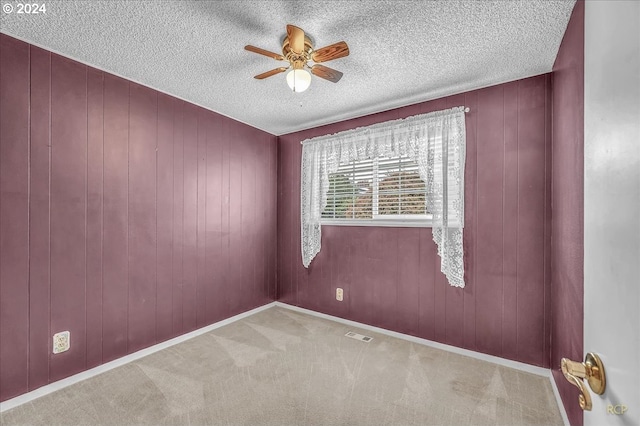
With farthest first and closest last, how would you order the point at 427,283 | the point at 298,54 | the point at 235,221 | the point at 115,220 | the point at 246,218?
1. the point at 246,218
2. the point at 235,221
3. the point at 427,283
4. the point at 115,220
5. the point at 298,54

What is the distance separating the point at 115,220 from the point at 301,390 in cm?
189

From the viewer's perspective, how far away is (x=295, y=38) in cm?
156

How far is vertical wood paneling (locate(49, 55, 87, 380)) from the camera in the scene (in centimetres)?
190

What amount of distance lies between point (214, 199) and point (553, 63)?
10.1 ft

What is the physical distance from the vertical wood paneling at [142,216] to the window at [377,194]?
1784 mm

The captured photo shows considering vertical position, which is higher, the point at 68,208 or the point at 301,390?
the point at 68,208

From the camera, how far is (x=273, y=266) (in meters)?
3.71

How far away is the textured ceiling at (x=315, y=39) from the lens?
1519 millimetres

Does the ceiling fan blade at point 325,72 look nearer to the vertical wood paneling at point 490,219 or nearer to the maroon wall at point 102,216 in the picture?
the vertical wood paneling at point 490,219

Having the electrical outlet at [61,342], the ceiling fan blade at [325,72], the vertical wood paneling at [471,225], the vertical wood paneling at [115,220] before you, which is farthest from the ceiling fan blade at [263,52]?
the electrical outlet at [61,342]

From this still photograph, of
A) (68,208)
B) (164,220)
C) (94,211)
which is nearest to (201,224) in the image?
(164,220)

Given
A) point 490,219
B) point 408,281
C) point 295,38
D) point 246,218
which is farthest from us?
point 246,218

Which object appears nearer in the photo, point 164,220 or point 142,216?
point 142,216

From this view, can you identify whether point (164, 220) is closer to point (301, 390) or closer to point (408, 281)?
point (301, 390)
